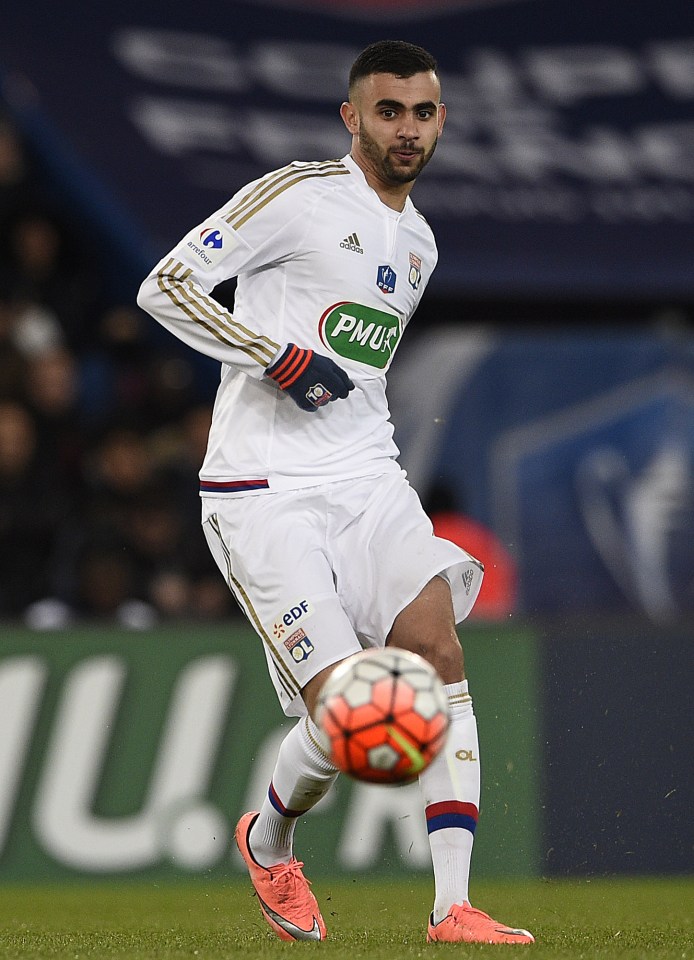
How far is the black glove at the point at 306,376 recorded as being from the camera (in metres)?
4.89

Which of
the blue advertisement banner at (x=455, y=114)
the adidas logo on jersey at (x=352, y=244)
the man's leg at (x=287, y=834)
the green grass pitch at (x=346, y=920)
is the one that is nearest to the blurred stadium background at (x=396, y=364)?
the blue advertisement banner at (x=455, y=114)

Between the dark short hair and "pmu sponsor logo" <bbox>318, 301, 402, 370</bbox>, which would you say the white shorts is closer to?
"pmu sponsor logo" <bbox>318, 301, 402, 370</bbox>

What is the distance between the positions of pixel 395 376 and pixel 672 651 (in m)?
3.19

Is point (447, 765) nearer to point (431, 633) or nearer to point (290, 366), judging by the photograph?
point (431, 633)

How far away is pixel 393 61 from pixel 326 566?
149 cm

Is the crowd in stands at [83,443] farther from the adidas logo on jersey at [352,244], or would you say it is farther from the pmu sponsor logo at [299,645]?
the adidas logo on jersey at [352,244]

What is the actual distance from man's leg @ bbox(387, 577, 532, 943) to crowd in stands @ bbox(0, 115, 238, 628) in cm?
360

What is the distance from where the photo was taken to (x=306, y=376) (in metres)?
4.88

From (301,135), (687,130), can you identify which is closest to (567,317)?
(687,130)

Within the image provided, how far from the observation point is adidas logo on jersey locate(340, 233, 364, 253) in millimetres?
5133

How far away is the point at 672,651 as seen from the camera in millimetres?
8242

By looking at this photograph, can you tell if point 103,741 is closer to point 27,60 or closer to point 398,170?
point 398,170

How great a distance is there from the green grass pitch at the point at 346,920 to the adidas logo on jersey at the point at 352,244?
199 cm

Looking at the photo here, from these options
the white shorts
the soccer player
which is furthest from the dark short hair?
the white shorts
